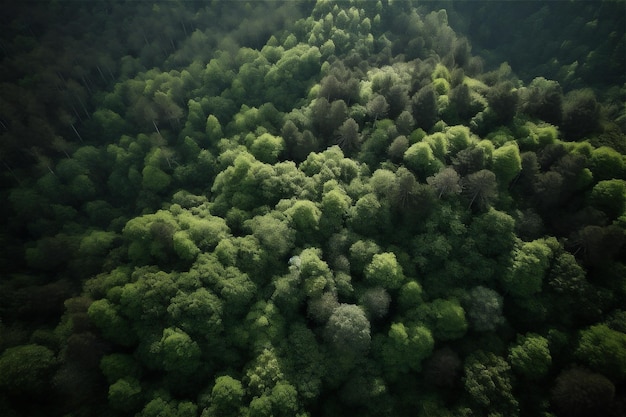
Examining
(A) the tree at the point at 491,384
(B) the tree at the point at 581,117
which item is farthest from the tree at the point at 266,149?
(B) the tree at the point at 581,117

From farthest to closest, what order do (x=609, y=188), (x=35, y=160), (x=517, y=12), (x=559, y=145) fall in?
(x=517, y=12)
(x=35, y=160)
(x=559, y=145)
(x=609, y=188)

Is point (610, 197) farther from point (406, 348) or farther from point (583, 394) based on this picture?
point (406, 348)

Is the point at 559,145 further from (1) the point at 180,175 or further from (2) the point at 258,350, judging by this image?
(1) the point at 180,175

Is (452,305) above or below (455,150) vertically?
below

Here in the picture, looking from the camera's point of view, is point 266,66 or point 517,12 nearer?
point 266,66

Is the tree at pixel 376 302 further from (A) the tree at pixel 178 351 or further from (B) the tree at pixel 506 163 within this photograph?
(B) the tree at pixel 506 163

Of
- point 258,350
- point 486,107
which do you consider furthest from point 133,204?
point 486,107
